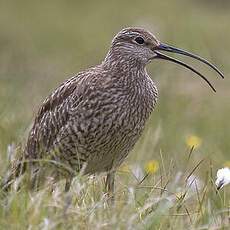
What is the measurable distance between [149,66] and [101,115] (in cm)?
855

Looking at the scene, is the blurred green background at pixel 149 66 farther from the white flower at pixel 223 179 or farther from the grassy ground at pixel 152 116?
the white flower at pixel 223 179

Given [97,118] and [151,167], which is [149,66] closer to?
[151,167]

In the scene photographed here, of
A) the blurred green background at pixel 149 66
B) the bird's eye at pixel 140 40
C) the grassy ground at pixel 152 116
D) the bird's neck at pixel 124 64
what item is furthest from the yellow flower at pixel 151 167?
the bird's eye at pixel 140 40

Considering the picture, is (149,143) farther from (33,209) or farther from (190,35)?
(190,35)

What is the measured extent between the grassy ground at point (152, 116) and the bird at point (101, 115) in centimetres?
17

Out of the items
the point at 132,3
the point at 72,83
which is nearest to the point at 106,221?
the point at 72,83

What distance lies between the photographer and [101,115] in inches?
295

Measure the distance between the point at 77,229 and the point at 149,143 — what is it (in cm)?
364

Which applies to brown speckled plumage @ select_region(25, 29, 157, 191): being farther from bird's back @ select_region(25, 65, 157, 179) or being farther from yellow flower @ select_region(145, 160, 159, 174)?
yellow flower @ select_region(145, 160, 159, 174)

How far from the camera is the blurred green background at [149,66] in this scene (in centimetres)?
1054

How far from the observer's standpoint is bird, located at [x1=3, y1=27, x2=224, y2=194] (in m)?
7.45

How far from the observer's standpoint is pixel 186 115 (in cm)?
1345

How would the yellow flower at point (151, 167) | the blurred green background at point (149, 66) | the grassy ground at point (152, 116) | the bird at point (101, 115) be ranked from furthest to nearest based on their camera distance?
the blurred green background at point (149, 66) < the yellow flower at point (151, 167) < the bird at point (101, 115) < the grassy ground at point (152, 116)

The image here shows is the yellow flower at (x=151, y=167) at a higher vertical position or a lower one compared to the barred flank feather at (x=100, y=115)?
lower
